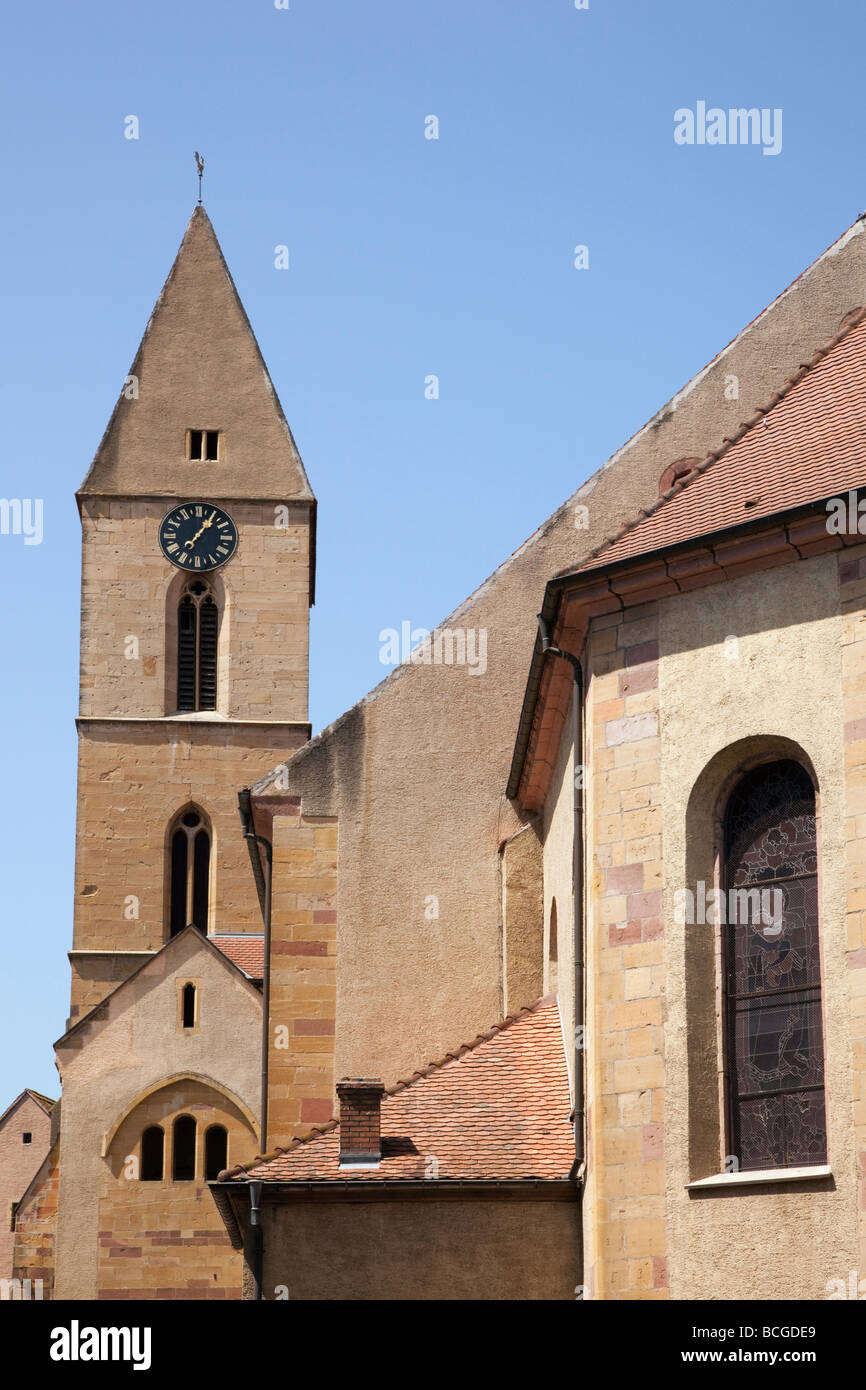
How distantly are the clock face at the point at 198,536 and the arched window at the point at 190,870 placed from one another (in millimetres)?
5687

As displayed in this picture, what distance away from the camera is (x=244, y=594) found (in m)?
44.8

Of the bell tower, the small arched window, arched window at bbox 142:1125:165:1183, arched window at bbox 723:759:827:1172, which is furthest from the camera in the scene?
the bell tower

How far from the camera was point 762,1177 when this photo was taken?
44.8ft

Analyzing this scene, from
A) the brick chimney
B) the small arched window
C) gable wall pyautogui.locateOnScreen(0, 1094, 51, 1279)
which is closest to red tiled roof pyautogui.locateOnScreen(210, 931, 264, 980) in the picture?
gable wall pyautogui.locateOnScreen(0, 1094, 51, 1279)

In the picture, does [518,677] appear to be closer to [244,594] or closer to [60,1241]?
[60,1241]

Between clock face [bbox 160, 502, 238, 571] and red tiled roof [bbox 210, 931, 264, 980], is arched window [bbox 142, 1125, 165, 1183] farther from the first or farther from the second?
clock face [bbox 160, 502, 238, 571]

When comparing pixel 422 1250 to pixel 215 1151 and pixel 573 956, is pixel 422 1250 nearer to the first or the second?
pixel 573 956

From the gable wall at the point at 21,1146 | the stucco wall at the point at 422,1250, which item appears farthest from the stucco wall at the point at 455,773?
the gable wall at the point at 21,1146

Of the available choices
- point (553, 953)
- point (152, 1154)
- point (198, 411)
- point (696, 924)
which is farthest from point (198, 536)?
point (696, 924)

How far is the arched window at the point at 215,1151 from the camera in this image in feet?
110

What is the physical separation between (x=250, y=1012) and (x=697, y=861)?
19721mm

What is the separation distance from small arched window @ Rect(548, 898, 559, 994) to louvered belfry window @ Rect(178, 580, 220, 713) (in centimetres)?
2554

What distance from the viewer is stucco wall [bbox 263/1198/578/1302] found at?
1627 cm
